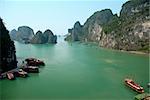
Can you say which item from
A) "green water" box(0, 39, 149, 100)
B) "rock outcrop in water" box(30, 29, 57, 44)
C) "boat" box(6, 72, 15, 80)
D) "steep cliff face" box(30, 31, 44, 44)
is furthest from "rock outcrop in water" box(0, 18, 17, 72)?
"rock outcrop in water" box(30, 29, 57, 44)

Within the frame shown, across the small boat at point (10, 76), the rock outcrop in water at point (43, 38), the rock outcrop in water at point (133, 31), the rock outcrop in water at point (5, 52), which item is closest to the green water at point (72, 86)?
the small boat at point (10, 76)

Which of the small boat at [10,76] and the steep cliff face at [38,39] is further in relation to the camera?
the steep cliff face at [38,39]

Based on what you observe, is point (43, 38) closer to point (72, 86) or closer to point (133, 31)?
point (133, 31)

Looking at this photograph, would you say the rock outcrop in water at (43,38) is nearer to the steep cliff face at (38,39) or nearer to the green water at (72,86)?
the steep cliff face at (38,39)

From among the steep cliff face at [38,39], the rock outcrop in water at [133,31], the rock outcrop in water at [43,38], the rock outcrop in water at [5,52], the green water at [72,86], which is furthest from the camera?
the rock outcrop in water at [43,38]

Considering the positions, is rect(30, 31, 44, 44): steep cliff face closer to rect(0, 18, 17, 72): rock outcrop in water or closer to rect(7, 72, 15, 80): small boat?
rect(0, 18, 17, 72): rock outcrop in water

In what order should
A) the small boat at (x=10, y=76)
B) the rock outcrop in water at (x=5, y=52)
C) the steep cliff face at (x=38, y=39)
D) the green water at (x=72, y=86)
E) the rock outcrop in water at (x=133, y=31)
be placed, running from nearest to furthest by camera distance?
1. the green water at (x=72, y=86)
2. the small boat at (x=10, y=76)
3. the rock outcrop in water at (x=5, y=52)
4. the rock outcrop in water at (x=133, y=31)
5. the steep cliff face at (x=38, y=39)

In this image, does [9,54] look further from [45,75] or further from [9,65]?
[45,75]
